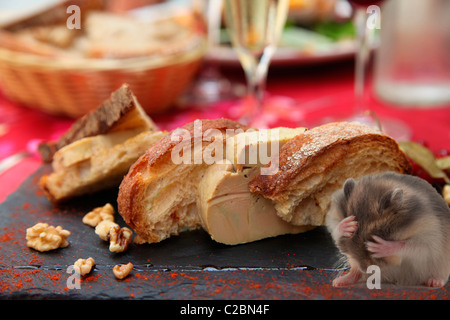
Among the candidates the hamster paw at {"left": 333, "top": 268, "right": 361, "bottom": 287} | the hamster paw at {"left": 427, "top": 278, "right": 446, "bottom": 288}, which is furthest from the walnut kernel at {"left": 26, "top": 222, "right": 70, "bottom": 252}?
the hamster paw at {"left": 427, "top": 278, "right": 446, "bottom": 288}

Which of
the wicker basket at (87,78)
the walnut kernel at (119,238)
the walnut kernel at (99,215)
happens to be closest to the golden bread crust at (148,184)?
the walnut kernel at (119,238)

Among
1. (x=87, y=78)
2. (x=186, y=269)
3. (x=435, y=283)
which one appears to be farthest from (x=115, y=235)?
(x=87, y=78)

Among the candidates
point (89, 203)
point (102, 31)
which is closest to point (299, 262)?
point (89, 203)

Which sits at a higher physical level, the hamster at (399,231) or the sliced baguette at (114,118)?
the sliced baguette at (114,118)

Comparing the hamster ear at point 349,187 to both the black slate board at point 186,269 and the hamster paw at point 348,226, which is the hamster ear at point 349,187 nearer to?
the hamster paw at point 348,226

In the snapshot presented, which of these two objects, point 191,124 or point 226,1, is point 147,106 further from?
point 191,124

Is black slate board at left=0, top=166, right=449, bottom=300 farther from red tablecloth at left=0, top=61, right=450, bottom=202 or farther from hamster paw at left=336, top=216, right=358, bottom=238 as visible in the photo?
red tablecloth at left=0, top=61, right=450, bottom=202

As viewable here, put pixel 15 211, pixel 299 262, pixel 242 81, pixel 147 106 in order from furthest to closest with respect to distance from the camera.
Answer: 1. pixel 242 81
2. pixel 147 106
3. pixel 15 211
4. pixel 299 262
